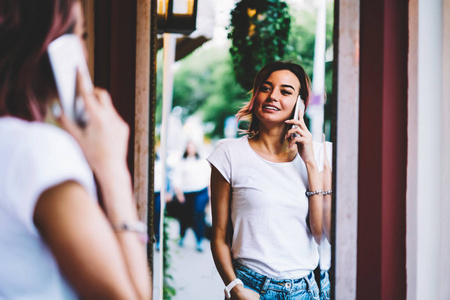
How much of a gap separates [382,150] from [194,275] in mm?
4287

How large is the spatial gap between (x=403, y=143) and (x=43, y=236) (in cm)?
151

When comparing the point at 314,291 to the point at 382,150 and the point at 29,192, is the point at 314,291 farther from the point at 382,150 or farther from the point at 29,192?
the point at 29,192

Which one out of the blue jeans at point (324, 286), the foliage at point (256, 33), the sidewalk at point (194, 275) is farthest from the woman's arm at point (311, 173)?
the sidewalk at point (194, 275)

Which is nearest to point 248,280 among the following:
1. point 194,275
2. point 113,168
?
point 113,168

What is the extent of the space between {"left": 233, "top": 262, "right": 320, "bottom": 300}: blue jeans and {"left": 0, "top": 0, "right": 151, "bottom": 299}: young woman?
1194 millimetres

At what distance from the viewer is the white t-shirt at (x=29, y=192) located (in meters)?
0.91

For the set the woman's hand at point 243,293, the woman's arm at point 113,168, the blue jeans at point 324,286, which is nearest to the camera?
the woman's arm at point 113,168

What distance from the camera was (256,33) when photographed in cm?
420

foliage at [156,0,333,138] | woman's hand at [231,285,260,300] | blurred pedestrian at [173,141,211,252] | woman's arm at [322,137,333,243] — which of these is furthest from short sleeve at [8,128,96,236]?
foliage at [156,0,333,138]

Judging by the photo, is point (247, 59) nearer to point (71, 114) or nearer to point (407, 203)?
point (407, 203)

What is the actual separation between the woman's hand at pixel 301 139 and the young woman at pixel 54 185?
141 cm

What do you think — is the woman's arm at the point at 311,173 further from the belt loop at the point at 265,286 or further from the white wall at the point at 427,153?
the white wall at the point at 427,153

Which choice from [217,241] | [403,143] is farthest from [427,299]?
[217,241]

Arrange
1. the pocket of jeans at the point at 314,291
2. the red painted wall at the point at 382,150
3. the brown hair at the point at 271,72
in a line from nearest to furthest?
the red painted wall at the point at 382,150, the pocket of jeans at the point at 314,291, the brown hair at the point at 271,72
